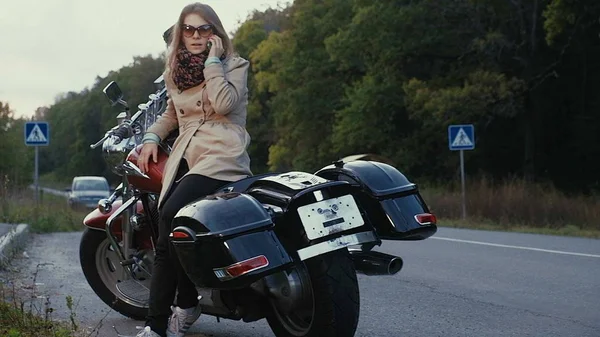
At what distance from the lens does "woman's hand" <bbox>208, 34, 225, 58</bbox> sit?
5062 millimetres

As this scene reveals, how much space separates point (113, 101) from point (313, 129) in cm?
5351

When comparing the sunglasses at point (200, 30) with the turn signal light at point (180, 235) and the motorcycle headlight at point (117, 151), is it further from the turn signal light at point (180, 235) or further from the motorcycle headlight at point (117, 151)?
the turn signal light at point (180, 235)

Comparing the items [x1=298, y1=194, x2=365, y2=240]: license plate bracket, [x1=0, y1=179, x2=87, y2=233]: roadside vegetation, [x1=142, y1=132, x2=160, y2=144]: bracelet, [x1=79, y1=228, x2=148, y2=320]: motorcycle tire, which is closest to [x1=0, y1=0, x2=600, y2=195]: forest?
[x1=0, y1=179, x2=87, y2=233]: roadside vegetation

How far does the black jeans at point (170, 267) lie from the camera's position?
16.1 feet

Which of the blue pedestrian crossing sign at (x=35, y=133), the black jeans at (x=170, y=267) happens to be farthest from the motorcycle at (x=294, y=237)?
the blue pedestrian crossing sign at (x=35, y=133)

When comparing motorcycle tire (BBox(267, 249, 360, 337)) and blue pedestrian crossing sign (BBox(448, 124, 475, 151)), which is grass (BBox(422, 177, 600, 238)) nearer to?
blue pedestrian crossing sign (BBox(448, 124, 475, 151))

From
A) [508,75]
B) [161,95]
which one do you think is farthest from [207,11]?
[508,75]

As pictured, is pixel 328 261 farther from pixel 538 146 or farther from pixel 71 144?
pixel 71 144

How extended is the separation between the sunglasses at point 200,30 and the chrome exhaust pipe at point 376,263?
4.56 feet

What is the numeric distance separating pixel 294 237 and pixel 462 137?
21840mm

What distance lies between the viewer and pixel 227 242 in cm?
429

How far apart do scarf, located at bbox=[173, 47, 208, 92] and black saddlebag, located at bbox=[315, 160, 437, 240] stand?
0.90 m

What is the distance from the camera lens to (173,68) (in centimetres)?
525

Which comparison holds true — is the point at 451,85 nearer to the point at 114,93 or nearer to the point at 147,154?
the point at 114,93
